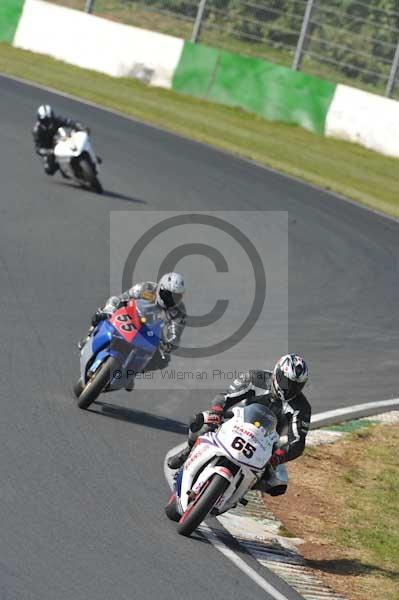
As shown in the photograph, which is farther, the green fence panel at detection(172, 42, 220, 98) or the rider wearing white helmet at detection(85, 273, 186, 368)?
the green fence panel at detection(172, 42, 220, 98)

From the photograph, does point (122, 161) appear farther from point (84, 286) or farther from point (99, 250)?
point (84, 286)

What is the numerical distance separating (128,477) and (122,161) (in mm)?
14146

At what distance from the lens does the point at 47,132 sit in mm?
19875

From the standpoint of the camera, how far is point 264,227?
19438mm

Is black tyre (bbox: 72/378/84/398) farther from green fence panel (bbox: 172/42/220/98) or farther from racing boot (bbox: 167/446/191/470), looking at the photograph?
green fence panel (bbox: 172/42/220/98)

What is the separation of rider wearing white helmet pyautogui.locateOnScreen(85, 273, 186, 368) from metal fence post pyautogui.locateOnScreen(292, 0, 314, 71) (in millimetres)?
19604

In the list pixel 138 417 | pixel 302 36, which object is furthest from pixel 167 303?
pixel 302 36

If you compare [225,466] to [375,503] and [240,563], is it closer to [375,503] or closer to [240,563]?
[240,563]

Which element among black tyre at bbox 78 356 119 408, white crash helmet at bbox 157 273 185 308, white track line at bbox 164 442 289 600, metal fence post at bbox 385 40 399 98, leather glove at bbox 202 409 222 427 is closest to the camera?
white track line at bbox 164 442 289 600

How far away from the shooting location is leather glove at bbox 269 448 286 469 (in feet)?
26.8

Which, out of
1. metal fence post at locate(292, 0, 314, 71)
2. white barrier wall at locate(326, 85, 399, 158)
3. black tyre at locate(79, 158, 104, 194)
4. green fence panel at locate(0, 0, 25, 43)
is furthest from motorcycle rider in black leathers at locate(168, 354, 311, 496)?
green fence panel at locate(0, 0, 25, 43)

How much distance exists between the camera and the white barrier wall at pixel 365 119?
1059 inches

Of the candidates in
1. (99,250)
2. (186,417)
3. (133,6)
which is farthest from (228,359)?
(133,6)

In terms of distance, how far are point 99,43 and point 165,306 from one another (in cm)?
2186
